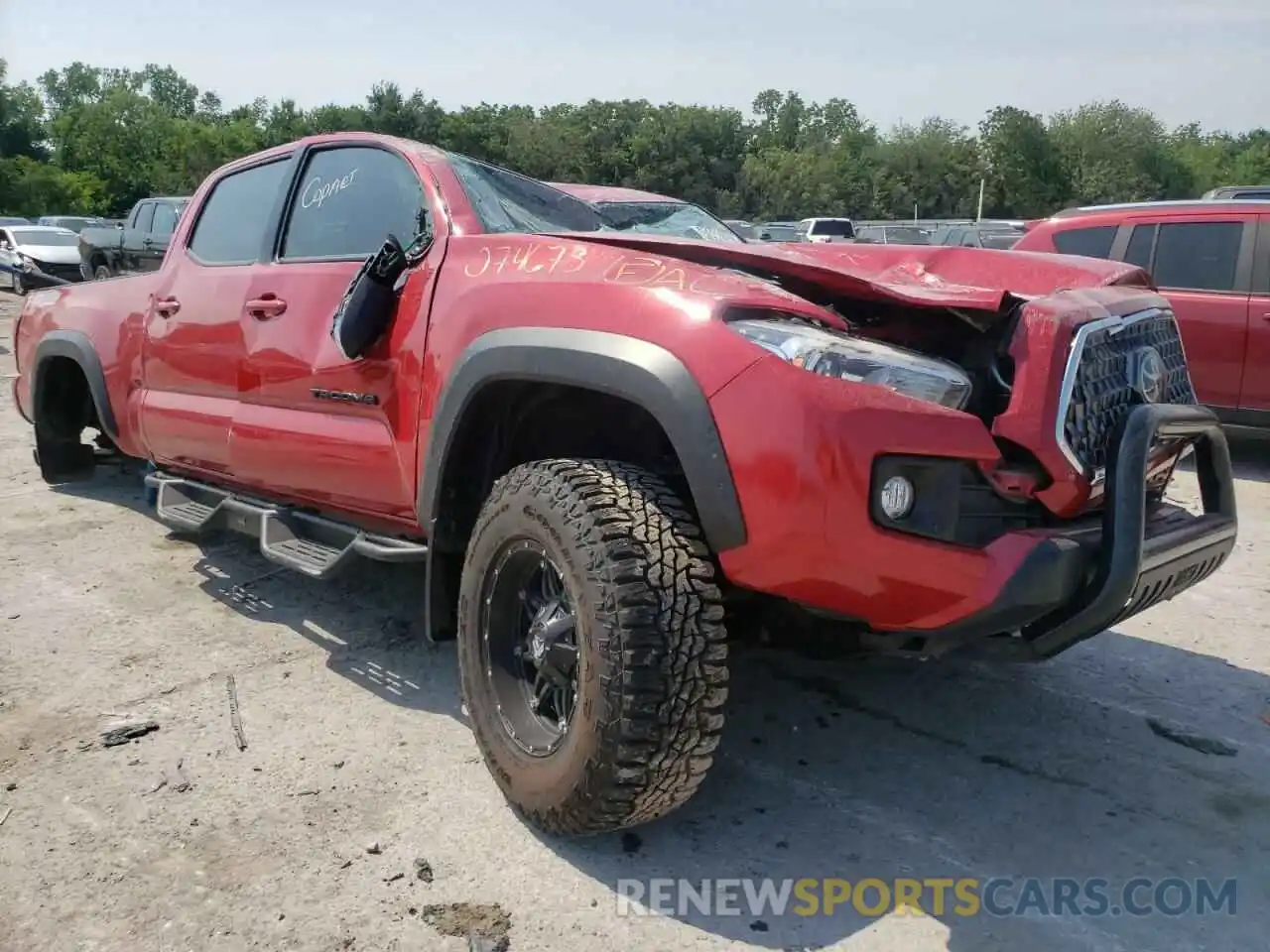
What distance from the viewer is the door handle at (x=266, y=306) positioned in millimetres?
3900

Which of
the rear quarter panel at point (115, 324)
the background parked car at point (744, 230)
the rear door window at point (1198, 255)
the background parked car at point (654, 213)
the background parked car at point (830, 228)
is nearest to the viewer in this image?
the background parked car at point (654, 213)

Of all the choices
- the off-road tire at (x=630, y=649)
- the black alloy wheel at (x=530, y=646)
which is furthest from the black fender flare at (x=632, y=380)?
the black alloy wheel at (x=530, y=646)

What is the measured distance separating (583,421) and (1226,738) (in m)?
2.25

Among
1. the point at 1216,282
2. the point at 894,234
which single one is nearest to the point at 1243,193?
the point at 1216,282

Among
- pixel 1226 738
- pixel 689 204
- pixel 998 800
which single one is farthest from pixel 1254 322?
pixel 998 800

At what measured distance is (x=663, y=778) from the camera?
2.53m

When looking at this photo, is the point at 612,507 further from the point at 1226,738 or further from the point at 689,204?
the point at 689,204

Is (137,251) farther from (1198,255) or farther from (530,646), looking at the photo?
(530,646)

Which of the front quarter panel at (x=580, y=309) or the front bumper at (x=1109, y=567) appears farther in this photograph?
the front quarter panel at (x=580, y=309)

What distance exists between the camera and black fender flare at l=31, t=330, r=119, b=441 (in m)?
5.30

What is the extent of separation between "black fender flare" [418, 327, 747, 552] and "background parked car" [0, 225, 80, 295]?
781 inches

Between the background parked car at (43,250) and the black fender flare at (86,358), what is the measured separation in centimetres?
1601

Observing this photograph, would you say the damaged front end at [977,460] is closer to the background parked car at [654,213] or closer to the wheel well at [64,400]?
the background parked car at [654,213]

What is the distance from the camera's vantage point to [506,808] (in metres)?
2.95
